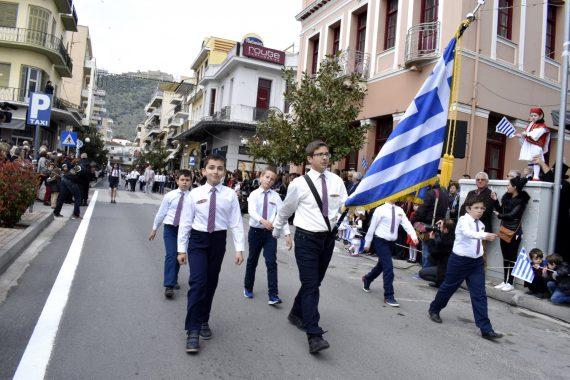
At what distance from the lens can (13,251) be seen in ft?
25.8

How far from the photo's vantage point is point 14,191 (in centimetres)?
973

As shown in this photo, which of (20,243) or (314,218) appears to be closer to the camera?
(314,218)

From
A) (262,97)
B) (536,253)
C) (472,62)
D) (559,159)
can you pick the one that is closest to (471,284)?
(536,253)

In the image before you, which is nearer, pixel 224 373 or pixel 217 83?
pixel 224 373

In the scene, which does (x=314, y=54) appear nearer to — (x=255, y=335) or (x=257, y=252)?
(x=257, y=252)

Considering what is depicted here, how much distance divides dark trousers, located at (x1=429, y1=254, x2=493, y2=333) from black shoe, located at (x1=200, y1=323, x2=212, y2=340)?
3122 mm

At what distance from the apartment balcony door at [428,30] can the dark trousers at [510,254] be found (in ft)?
29.0

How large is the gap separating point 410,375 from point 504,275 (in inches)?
222

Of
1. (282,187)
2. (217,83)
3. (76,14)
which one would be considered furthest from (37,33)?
(282,187)

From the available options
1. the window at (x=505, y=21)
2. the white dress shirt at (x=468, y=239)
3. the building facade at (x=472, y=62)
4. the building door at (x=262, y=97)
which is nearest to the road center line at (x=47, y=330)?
the white dress shirt at (x=468, y=239)

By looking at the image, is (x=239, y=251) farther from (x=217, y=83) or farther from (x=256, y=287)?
(x=217, y=83)

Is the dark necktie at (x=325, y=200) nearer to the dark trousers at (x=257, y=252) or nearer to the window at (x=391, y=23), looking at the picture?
the dark trousers at (x=257, y=252)

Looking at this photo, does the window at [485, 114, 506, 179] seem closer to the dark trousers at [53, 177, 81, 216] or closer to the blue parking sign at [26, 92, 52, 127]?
the dark trousers at [53, 177, 81, 216]

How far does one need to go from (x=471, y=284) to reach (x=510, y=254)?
138 inches
